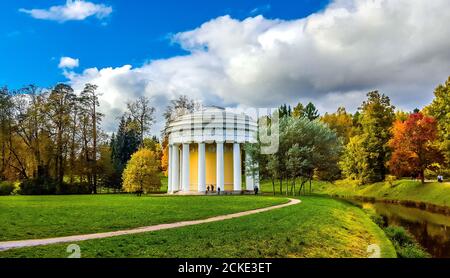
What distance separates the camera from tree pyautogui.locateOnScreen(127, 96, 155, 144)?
63344 mm

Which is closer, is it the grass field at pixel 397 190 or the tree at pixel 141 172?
the grass field at pixel 397 190

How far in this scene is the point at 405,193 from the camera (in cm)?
5350

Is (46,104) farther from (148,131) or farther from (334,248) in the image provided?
(334,248)

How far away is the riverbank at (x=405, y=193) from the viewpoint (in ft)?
147

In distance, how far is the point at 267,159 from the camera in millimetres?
45281

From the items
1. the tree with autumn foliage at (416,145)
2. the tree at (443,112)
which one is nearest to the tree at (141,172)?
the tree with autumn foliage at (416,145)

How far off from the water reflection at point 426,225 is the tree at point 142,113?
35.6 m

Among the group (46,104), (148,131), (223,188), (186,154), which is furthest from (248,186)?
(46,104)

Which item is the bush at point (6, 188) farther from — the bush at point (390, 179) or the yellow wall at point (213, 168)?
the bush at point (390, 179)

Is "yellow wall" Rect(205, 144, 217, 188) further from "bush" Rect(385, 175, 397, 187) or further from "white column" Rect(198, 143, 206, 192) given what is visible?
"bush" Rect(385, 175, 397, 187)

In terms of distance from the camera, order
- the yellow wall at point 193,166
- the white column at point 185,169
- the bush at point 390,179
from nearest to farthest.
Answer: the white column at point 185,169 < the yellow wall at point 193,166 < the bush at point 390,179

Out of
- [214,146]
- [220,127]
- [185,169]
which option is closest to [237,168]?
[214,146]

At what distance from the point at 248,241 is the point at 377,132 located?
163 ft

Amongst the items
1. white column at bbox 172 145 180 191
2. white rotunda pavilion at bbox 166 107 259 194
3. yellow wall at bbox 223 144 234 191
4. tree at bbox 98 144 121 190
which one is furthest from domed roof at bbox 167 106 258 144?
tree at bbox 98 144 121 190
